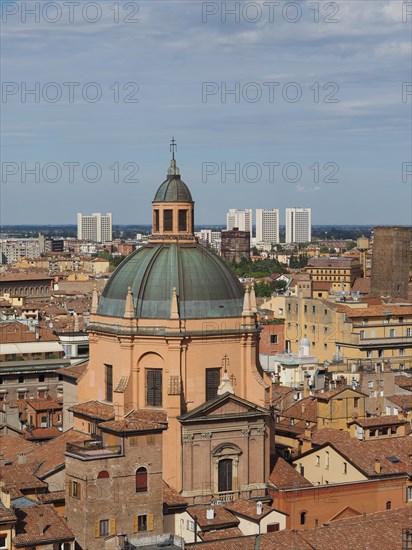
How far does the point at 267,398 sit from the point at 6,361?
23.4 meters

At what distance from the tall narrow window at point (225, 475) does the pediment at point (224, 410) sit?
4.41 feet

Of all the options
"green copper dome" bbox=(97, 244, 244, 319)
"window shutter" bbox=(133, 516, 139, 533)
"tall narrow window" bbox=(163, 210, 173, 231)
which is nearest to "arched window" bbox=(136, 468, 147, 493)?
"window shutter" bbox=(133, 516, 139, 533)

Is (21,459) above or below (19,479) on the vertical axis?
above

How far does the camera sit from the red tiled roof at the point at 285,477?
4409cm

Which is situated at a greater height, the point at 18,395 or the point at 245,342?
the point at 245,342

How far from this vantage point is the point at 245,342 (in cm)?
4441

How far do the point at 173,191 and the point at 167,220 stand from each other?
3.23 feet

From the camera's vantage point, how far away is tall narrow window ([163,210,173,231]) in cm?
4575

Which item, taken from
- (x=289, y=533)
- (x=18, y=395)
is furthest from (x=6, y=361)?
(x=289, y=533)

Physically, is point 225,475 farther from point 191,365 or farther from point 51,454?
point 51,454

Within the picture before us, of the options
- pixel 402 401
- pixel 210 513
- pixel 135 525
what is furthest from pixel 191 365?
pixel 402 401

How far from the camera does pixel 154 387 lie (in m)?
43.9

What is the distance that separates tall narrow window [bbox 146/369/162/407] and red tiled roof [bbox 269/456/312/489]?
4119 mm

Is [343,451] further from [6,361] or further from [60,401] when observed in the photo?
[6,361]
